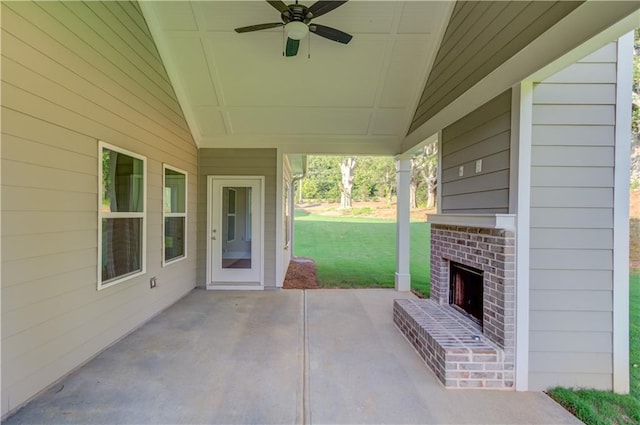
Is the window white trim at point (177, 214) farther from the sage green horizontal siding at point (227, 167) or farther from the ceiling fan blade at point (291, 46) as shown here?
the ceiling fan blade at point (291, 46)

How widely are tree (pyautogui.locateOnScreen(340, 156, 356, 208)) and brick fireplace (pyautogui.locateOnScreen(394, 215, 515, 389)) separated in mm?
20365

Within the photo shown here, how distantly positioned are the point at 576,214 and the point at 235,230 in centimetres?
496

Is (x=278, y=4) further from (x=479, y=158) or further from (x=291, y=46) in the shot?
(x=479, y=158)

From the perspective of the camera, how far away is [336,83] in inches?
177

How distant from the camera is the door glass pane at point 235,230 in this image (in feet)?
18.8

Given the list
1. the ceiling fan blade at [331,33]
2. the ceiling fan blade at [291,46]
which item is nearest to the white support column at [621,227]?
the ceiling fan blade at [331,33]

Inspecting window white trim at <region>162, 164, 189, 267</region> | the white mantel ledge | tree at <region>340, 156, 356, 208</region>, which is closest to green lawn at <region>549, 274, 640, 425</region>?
the white mantel ledge

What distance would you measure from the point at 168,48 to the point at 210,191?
2.41 m

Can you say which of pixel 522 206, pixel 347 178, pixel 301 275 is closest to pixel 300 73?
pixel 522 206

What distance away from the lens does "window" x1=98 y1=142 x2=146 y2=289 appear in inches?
120

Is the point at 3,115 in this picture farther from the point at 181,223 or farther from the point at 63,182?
the point at 181,223

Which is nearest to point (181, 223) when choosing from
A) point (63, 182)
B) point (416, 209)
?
point (63, 182)

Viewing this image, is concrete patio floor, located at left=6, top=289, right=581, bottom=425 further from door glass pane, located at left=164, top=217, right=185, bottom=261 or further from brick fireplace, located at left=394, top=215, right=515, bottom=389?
door glass pane, located at left=164, top=217, right=185, bottom=261

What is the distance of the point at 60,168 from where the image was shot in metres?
2.48
